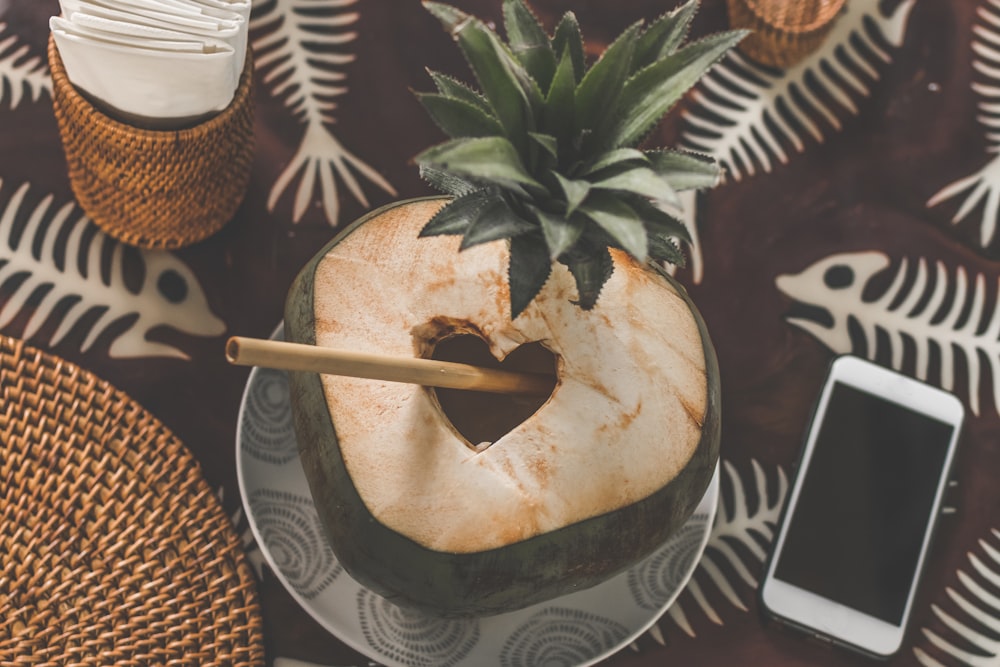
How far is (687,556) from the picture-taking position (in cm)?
65

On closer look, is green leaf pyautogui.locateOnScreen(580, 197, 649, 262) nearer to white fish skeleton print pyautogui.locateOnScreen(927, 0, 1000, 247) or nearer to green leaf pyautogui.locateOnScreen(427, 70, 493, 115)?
green leaf pyautogui.locateOnScreen(427, 70, 493, 115)

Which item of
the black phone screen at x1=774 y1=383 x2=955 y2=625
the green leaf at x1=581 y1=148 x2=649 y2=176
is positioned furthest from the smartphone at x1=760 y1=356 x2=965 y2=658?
the green leaf at x1=581 y1=148 x2=649 y2=176

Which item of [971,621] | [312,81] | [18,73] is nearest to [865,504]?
[971,621]

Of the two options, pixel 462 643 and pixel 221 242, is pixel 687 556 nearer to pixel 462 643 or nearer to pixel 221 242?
pixel 462 643

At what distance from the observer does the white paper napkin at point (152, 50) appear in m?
0.53

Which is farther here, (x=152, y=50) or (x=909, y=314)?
(x=909, y=314)

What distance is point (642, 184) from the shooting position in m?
0.43

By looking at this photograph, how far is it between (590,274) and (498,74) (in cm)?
11

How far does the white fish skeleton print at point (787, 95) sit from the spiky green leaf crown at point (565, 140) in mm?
285

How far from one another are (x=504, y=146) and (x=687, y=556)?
→ 331 mm

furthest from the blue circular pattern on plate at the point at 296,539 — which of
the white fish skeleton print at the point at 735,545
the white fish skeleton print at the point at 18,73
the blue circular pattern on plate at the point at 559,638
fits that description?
the white fish skeleton print at the point at 18,73

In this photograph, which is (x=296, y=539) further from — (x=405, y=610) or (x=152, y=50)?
(x=152, y=50)

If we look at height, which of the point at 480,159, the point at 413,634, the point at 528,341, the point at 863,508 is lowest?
the point at 413,634

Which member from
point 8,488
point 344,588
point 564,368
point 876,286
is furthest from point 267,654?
point 876,286
